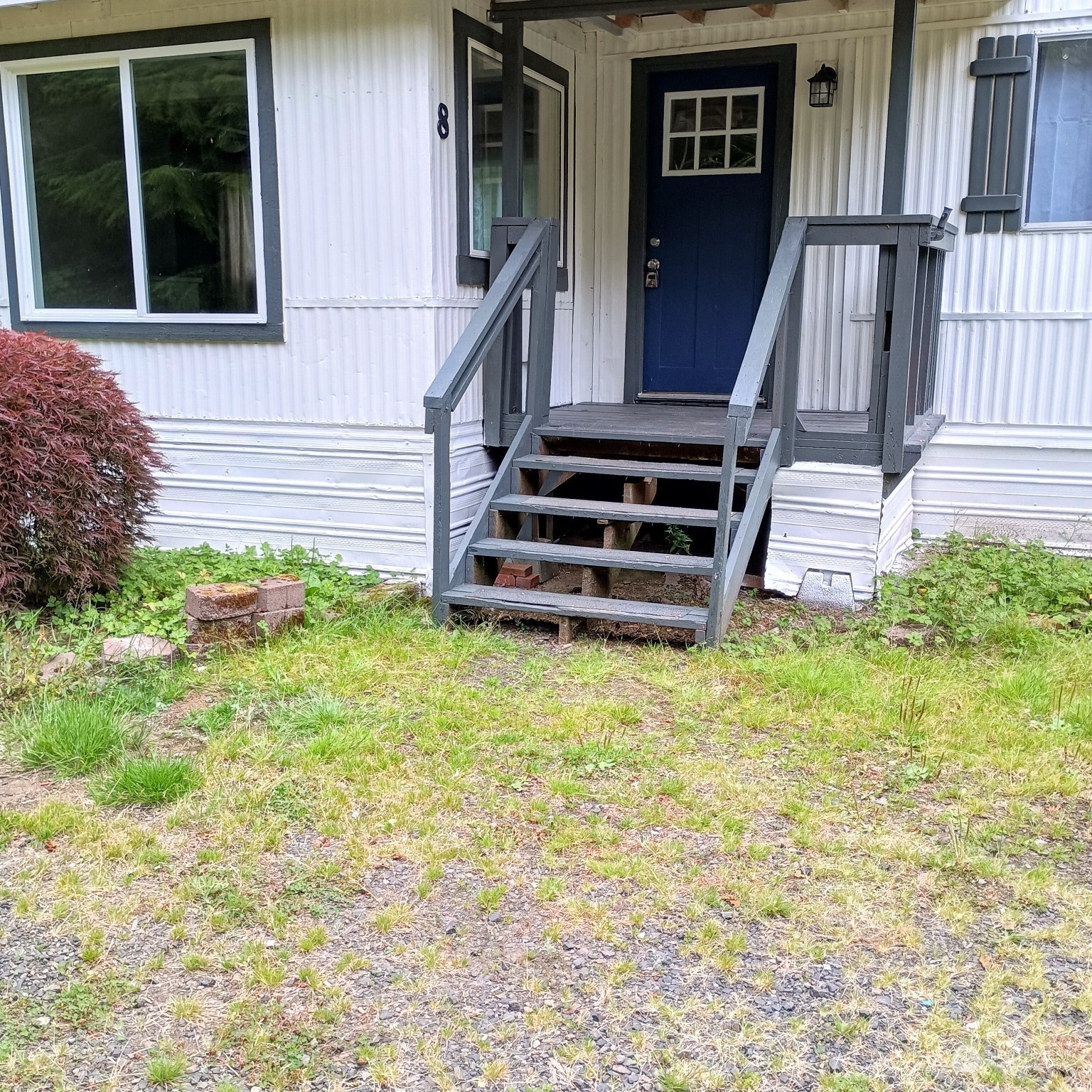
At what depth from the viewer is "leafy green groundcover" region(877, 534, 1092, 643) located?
5340 mm

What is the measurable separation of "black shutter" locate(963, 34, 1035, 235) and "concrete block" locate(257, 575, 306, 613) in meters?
4.37

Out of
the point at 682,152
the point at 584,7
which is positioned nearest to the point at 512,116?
the point at 584,7

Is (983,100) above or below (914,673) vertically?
above

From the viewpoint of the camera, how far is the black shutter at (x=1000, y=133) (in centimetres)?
644

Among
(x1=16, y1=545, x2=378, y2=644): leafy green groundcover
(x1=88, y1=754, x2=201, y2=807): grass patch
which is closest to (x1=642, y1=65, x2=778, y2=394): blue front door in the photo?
(x1=16, y1=545, x2=378, y2=644): leafy green groundcover

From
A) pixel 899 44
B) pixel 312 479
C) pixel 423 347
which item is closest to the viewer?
pixel 899 44

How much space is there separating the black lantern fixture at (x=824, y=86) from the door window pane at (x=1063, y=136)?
1122 mm

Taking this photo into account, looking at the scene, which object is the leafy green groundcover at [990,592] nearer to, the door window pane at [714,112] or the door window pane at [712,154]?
the door window pane at [712,154]

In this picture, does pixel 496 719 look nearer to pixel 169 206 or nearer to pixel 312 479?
pixel 312 479

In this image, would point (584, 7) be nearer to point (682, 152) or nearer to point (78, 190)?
point (682, 152)

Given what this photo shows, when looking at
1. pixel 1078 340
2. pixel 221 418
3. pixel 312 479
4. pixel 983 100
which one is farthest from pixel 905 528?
pixel 221 418

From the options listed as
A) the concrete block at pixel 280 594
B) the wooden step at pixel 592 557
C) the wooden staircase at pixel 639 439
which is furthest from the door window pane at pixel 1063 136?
the concrete block at pixel 280 594

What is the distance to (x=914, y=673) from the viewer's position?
477 cm

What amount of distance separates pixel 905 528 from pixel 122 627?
4337mm
